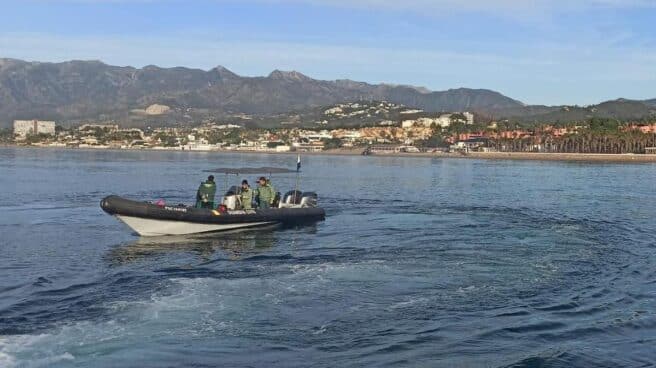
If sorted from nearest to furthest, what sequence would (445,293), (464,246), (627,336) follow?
(627,336) < (445,293) < (464,246)

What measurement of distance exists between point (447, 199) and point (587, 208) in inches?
374

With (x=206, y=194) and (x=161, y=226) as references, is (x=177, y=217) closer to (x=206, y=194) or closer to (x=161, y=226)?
(x=161, y=226)

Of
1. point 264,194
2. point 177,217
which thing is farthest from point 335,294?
point 264,194

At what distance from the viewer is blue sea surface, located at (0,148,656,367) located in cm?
1362

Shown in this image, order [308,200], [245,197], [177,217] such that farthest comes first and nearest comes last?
[308,200]
[245,197]
[177,217]

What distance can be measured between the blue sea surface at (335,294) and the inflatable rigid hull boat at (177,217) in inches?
23.0

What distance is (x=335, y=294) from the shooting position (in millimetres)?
18047

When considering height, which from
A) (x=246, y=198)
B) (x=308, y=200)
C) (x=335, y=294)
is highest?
(x=246, y=198)

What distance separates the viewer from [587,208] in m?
41.7

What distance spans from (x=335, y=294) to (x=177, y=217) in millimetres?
11096

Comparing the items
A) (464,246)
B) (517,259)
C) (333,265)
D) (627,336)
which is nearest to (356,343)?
(627,336)

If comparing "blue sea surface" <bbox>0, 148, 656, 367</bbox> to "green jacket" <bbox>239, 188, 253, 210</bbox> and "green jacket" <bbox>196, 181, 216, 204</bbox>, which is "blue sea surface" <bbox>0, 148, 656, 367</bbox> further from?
"green jacket" <bbox>196, 181, 216, 204</bbox>

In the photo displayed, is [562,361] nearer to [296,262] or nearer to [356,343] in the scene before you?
[356,343]

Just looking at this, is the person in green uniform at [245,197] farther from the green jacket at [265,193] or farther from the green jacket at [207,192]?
the green jacket at [207,192]
